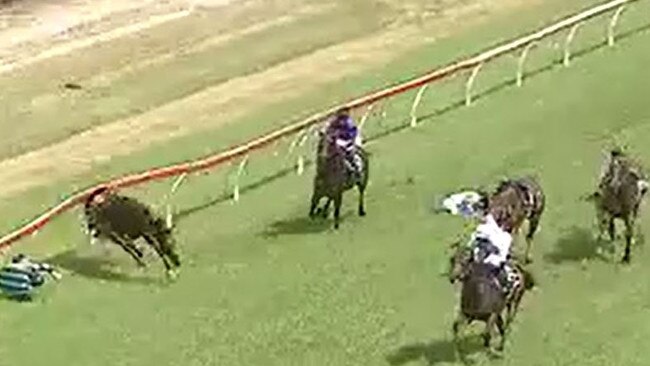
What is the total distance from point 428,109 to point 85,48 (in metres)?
10.6

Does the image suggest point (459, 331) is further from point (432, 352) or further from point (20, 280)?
point (20, 280)

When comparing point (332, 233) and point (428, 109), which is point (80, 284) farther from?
point (428, 109)

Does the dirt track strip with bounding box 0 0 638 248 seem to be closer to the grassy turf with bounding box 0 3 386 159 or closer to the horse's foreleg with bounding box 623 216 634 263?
the grassy turf with bounding box 0 3 386 159

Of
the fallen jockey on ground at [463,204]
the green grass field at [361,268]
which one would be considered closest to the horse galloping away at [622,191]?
the green grass field at [361,268]

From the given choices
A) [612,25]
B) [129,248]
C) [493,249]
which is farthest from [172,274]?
[612,25]

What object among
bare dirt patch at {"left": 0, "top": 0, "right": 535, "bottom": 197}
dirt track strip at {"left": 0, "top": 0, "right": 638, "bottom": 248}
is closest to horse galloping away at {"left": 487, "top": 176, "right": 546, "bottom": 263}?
dirt track strip at {"left": 0, "top": 0, "right": 638, "bottom": 248}

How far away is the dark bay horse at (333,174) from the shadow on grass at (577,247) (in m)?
2.76

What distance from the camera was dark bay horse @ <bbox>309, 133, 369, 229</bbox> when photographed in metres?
24.0

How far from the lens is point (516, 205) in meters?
21.6

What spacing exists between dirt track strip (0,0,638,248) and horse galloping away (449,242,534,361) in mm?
6259

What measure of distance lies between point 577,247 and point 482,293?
16.3ft

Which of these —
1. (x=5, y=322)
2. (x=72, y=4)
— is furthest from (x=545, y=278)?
(x=72, y=4)

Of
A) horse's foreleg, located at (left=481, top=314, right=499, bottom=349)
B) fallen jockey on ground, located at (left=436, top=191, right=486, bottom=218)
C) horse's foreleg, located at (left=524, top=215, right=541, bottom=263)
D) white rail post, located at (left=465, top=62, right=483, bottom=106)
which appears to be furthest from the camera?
white rail post, located at (left=465, top=62, right=483, bottom=106)

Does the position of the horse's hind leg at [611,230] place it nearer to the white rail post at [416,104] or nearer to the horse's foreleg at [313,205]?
the horse's foreleg at [313,205]
